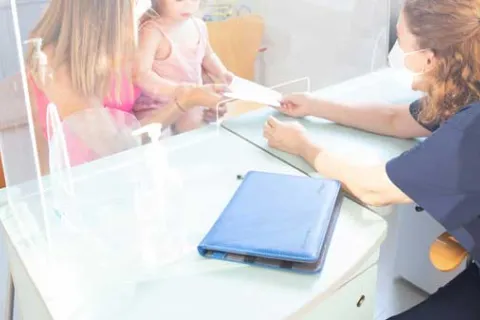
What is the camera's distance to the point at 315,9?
1831mm

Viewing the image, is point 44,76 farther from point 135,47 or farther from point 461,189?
point 461,189

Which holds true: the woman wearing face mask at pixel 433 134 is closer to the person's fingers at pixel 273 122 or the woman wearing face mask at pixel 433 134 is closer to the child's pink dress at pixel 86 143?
the person's fingers at pixel 273 122

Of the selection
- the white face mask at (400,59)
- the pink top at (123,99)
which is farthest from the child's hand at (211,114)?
the white face mask at (400,59)

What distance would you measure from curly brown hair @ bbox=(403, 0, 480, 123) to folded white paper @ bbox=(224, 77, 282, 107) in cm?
41

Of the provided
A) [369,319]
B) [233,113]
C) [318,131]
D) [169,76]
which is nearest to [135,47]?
[169,76]

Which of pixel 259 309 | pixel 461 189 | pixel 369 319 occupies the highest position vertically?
pixel 461 189

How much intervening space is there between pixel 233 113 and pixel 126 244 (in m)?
0.57

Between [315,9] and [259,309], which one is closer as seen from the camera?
[259,309]

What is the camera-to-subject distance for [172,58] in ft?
4.42

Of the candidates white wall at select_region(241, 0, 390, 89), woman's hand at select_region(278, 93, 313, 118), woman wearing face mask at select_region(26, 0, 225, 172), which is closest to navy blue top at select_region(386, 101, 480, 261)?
woman's hand at select_region(278, 93, 313, 118)

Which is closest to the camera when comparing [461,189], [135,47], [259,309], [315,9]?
[259,309]

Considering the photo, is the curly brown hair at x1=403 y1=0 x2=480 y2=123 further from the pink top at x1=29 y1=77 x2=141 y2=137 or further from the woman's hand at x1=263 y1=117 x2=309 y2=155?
the pink top at x1=29 y1=77 x2=141 y2=137

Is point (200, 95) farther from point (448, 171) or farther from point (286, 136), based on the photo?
point (448, 171)

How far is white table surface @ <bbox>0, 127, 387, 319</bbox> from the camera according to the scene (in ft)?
2.90
